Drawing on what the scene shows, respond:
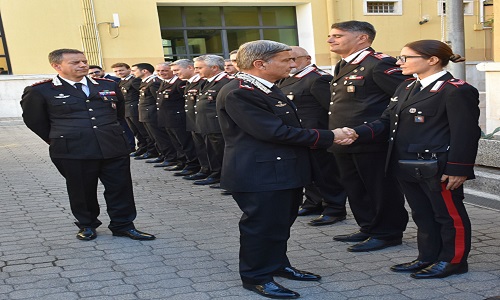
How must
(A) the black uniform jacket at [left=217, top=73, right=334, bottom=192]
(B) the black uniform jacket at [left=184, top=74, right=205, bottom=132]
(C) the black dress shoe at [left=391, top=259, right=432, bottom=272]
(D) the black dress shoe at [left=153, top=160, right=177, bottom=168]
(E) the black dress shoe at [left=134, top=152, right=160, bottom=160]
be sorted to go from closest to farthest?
(A) the black uniform jacket at [left=217, top=73, right=334, bottom=192], (C) the black dress shoe at [left=391, top=259, right=432, bottom=272], (B) the black uniform jacket at [left=184, top=74, right=205, bottom=132], (D) the black dress shoe at [left=153, top=160, right=177, bottom=168], (E) the black dress shoe at [left=134, top=152, right=160, bottom=160]

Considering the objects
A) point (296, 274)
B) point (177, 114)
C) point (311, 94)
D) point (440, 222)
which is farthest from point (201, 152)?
point (440, 222)

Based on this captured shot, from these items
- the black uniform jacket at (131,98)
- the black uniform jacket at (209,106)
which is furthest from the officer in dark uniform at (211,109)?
the black uniform jacket at (131,98)

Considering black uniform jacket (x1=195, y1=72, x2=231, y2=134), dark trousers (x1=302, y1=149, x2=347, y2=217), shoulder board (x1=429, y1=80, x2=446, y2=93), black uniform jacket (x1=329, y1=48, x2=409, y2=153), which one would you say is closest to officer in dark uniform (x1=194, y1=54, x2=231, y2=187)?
black uniform jacket (x1=195, y1=72, x2=231, y2=134)

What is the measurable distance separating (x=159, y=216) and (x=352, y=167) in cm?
228

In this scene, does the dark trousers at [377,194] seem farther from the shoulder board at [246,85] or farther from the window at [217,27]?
the window at [217,27]

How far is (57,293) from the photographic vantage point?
354 cm

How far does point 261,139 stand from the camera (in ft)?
10.4

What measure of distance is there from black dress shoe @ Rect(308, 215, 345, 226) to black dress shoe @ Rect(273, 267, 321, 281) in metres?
1.33

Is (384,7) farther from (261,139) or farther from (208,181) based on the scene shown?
(261,139)

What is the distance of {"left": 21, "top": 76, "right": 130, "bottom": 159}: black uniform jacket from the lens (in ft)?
14.9

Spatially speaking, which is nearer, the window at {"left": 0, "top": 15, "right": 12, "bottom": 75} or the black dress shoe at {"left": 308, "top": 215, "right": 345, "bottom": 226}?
the black dress shoe at {"left": 308, "top": 215, "right": 345, "bottom": 226}

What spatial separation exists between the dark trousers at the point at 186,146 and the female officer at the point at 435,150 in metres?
4.76

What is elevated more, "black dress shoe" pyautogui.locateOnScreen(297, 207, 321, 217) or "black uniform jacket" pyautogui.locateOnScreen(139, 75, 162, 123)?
"black uniform jacket" pyautogui.locateOnScreen(139, 75, 162, 123)

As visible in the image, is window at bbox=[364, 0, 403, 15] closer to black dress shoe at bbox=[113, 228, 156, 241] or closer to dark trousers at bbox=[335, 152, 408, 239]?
dark trousers at bbox=[335, 152, 408, 239]
